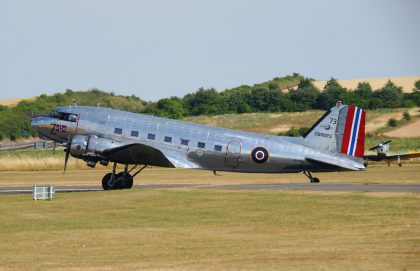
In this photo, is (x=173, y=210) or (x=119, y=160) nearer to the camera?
(x=173, y=210)

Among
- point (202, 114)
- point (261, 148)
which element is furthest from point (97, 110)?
point (202, 114)

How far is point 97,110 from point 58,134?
7.70ft

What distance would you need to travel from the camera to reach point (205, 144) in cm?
4356

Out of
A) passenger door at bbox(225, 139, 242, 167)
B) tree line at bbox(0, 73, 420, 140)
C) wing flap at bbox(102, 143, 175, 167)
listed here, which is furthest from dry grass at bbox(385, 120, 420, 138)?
wing flap at bbox(102, 143, 175, 167)

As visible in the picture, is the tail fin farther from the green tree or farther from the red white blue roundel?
the green tree

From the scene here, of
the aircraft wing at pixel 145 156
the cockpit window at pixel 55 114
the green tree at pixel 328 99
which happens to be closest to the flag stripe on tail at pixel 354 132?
the aircraft wing at pixel 145 156

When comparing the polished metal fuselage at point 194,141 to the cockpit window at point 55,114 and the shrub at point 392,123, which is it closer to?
the cockpit window at point 55,114

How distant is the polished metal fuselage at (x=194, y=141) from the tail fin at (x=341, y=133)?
0.43 m

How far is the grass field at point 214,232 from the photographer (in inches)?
880

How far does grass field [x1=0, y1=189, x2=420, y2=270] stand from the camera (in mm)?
22344

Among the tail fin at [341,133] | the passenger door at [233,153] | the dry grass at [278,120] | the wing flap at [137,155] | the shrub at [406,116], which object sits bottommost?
the wing flap at [137,155]

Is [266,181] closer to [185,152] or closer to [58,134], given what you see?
[185,152]

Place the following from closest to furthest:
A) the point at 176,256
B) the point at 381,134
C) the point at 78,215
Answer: the point at 176,256 < the point at 78,215 < the point at 381,134

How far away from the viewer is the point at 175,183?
52469 millimetres
